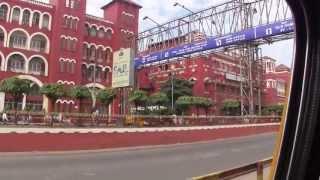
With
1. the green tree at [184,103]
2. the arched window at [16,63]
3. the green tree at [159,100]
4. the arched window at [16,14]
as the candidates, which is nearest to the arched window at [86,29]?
the arched window at [16,14]

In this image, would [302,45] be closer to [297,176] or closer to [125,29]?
[297,176]

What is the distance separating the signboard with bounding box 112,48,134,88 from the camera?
139ft

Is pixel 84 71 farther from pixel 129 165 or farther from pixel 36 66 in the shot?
A: pixel 129 165

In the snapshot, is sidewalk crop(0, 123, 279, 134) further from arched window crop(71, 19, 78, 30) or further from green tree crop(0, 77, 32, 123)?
arched window crop(71, 19, 78, 30)

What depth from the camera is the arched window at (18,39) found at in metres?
59.8

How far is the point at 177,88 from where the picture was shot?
71625 mm

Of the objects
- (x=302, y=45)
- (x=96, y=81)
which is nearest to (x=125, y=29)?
(x=96, y=81)

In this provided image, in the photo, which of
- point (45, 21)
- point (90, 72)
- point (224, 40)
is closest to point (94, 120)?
point (224, 40)

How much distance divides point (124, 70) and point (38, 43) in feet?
77.9

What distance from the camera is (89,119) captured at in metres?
31.1

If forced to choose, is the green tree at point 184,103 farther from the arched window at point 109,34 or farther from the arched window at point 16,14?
the arched window at point 16,14

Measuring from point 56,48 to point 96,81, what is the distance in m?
8.67

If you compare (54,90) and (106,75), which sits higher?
(106,75)

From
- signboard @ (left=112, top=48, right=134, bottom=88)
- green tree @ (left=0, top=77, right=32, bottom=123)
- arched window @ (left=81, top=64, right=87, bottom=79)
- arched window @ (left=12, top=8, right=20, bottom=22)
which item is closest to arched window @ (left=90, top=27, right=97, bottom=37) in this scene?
arched window @ (left=81, top=64, right=87, bottom=79)
